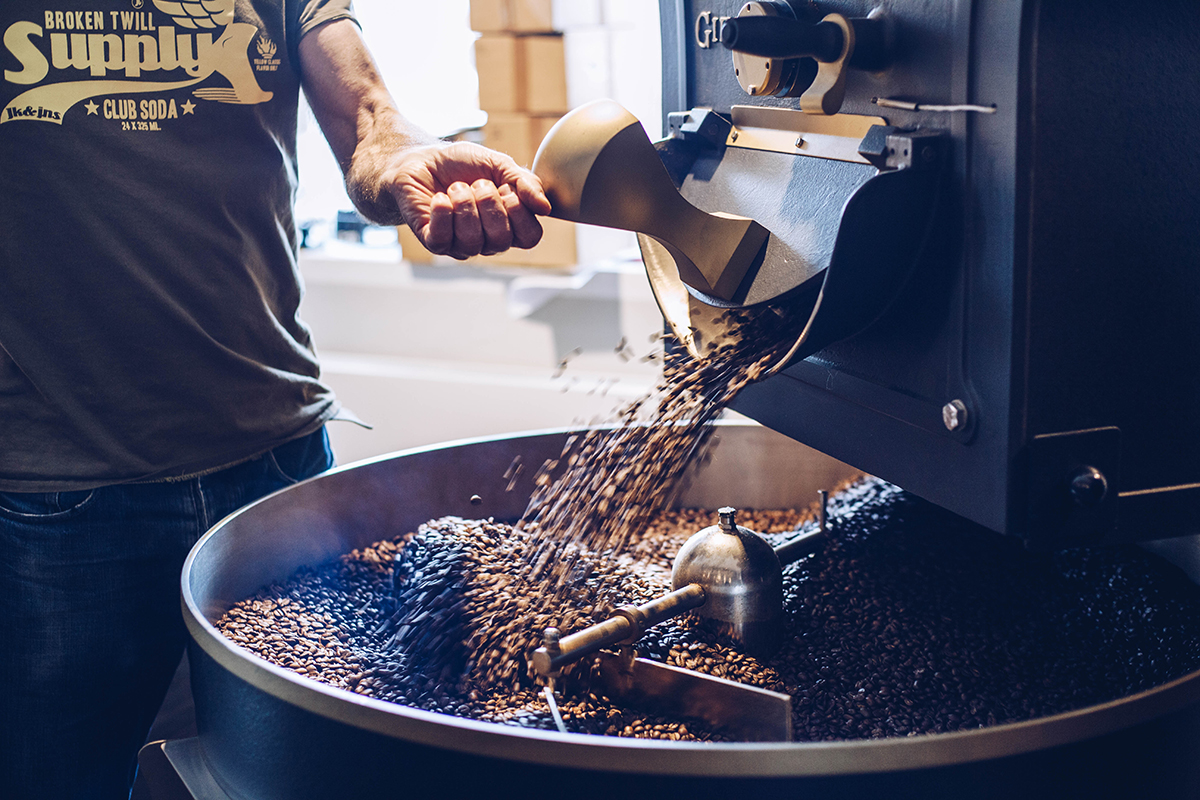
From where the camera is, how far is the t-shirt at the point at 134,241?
110 centimetres

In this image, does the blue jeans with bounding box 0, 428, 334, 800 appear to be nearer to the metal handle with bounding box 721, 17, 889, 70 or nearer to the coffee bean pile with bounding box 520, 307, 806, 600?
the coffee bean pile with bounding box 520, 307, 806, 600

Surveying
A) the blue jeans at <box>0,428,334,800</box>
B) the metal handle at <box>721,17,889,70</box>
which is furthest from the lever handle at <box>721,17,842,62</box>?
the blue jeans at <box>0,428,334,800</box>

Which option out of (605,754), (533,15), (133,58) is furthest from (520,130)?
(605,754)

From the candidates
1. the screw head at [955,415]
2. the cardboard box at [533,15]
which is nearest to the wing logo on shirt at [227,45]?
the screw head at [955,415]

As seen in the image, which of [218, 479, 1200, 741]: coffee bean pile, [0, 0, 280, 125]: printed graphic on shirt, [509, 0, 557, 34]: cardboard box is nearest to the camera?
[218, 479, 1200, 741]: coffee bean pile

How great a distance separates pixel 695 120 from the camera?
3.17 ft

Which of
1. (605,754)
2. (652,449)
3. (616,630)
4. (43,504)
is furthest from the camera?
(43,504)

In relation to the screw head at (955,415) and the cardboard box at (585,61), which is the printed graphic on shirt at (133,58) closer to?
the screw head at (955,415)

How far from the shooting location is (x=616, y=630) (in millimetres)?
836

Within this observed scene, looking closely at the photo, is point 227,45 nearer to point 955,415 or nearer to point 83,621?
point 83,621

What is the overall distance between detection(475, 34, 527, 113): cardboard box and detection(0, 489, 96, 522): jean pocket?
4.33 feet

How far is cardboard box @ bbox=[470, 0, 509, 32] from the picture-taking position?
6.94ft

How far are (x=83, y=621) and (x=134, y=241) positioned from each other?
428 mm

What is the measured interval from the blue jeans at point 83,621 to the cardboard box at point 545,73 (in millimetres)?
1244
